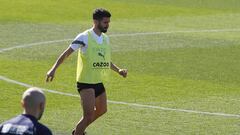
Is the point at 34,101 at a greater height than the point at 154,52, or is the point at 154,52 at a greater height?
the point at 34,101

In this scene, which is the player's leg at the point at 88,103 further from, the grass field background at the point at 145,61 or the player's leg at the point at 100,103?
the grass field background at the point at 145,61

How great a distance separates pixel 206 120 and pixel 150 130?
1.53m

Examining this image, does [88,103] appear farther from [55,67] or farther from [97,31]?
[97,31]

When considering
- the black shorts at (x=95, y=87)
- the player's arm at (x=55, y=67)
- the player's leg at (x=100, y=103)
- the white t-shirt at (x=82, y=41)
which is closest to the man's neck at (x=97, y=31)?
the white t-shirt at (x=82, y=41)

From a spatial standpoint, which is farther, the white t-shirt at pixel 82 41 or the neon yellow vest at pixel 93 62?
the neon yellow vest at pixel 93 62

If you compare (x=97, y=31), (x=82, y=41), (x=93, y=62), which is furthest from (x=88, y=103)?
(x=97, y=31)

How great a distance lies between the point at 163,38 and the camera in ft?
88.2

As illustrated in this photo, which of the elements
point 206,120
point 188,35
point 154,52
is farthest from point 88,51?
point 188,35

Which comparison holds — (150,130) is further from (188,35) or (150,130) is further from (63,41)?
(188,35)

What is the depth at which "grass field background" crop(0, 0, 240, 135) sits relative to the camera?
15.9 m

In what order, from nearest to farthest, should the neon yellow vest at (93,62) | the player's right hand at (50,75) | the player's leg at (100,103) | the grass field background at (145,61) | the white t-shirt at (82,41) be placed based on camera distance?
the player's right hand at (50,75)
the white t-shirt at (82,41)
the neon yellow vest at (93,62)
the player's leg at (100,103)
the grass field background at (145,61)

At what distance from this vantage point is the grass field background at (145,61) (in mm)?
15906

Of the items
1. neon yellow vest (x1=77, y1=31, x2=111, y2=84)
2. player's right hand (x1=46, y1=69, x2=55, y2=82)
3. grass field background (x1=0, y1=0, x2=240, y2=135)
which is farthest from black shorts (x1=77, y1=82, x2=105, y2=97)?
grass field background (x1=0, y1=0, x2=240, y2=135)

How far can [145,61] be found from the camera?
2275 centimetres
